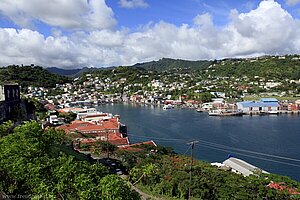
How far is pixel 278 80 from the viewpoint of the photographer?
38.3 metres

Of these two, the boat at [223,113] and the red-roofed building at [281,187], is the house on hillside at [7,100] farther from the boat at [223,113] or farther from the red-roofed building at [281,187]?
the boat at [223,113]

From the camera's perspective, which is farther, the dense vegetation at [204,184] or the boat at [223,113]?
the boat at [223,113]

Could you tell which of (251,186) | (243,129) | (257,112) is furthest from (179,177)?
(257,112)

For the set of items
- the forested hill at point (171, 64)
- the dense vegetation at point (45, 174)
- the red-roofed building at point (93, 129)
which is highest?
the forested hill at point (171, 64)

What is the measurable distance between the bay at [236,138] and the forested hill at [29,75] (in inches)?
769

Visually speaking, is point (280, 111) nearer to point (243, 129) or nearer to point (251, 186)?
point (243, 129)

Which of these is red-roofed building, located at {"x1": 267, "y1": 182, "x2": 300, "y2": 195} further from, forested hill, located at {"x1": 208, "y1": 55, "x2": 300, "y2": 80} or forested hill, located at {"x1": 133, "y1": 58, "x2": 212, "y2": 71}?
forested hill, located at {"x1": 133, "y1": 58, "x2": 212, "y2": 71}

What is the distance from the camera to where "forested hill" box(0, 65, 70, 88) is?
111 ft

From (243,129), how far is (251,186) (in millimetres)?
12345

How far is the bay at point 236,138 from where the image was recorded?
11133 millimetres

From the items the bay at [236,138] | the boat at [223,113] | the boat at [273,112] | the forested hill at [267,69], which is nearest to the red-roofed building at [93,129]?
the bay at [236,138]

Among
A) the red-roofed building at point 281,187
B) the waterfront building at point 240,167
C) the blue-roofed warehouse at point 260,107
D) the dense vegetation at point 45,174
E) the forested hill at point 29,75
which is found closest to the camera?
the dense vegetation at point 45,174

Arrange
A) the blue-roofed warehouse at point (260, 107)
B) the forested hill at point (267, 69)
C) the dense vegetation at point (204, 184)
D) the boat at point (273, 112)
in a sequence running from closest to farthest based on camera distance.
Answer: the dense vegetation at point (204, 184) → the boat at point (273, 112) → the blue-roofed warehouse at point (260, 107) → the forested hill at point (267, 69)

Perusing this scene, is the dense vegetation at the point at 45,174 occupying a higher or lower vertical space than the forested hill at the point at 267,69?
lower
